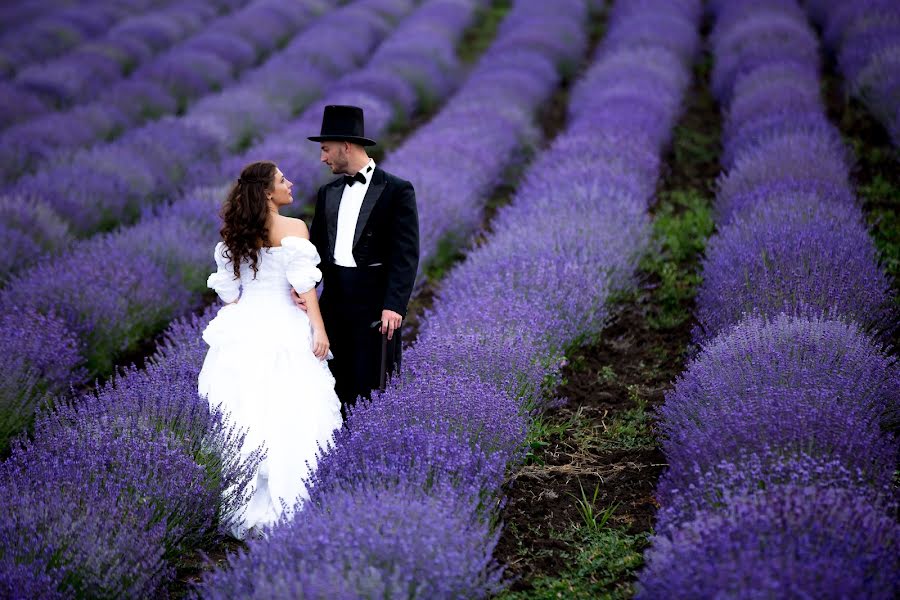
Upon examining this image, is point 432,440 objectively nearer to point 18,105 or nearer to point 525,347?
point 525,347

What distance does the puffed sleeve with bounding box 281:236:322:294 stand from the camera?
120 inches

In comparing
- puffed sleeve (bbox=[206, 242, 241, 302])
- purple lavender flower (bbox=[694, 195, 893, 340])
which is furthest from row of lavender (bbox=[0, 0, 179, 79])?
purple lavender flower (bbox=[694, 195, 893, 340])

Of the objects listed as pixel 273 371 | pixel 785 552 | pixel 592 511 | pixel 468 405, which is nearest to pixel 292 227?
pixel 273 371

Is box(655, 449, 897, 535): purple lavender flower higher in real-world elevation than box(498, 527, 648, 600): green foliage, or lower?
higher

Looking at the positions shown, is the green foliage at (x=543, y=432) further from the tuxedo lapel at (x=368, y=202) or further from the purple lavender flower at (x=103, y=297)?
the purple lavender flower at (x=103, y=297)

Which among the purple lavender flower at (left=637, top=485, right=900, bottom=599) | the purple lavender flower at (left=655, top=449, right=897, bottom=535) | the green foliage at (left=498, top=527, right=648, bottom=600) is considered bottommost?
the green foliage at (left=498, top=527, right=648, bottom=600)

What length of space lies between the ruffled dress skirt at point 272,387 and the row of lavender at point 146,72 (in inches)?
146

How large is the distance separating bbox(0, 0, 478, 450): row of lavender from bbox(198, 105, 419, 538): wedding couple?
962 mm

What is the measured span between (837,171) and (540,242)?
2.03 metres

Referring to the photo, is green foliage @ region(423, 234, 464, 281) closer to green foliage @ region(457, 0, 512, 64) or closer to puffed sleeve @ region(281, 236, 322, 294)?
puffed sleeve @ region(281, 236, 322, 294)

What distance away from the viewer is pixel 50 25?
12.0m

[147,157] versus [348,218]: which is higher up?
[348,218]

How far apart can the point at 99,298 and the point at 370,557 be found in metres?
2.75

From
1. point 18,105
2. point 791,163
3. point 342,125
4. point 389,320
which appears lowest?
point 18,105
